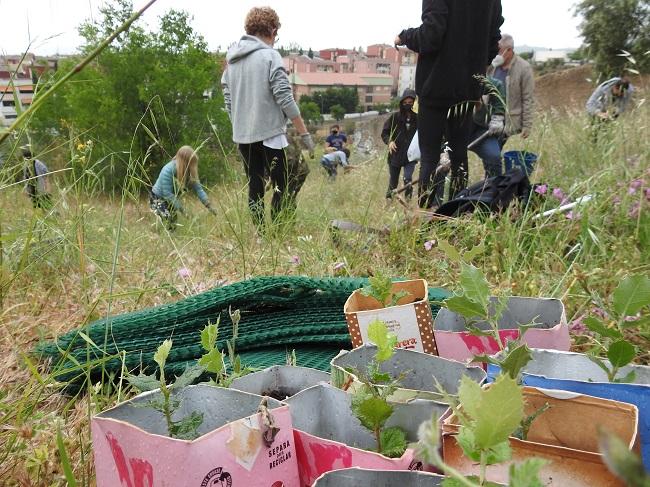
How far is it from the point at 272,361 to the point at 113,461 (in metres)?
0.59

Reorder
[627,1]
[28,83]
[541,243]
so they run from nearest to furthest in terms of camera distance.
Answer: [28,83] → [541,243] → [627,1]

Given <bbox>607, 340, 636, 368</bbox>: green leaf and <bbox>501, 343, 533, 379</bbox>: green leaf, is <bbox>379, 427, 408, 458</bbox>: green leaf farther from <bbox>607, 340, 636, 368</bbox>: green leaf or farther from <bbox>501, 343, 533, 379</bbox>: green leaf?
<bbox>607, 340, 636, 368</bbox>: green leaf

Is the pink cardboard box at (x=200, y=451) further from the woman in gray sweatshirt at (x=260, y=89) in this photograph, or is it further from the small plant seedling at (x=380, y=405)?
the woman in gray sweatshirt at (x=260, y=89)

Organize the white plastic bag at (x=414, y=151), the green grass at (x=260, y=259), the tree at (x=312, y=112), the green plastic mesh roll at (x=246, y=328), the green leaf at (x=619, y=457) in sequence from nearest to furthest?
the green leaf at (x=619, y=457)
the green plastic mesh roll at (x=246, y=328)
the green grass at (x=260, y=259)
the white plastic bag at (x=414, y=151)
the tree at (x=312, y=112)

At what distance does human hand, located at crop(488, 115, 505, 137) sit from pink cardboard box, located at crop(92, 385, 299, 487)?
3.26 meters

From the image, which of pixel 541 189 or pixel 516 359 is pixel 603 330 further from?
pixel 541 189

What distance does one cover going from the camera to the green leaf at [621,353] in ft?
2.24

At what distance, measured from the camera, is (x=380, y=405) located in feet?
2.06

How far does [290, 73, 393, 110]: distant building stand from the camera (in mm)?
33375

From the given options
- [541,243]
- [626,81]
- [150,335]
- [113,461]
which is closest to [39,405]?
[150,335]

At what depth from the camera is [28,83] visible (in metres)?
1.14

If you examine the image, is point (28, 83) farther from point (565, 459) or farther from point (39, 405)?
point (565, 459)

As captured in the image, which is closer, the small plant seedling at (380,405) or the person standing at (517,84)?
the small plant seedling at (380,405)

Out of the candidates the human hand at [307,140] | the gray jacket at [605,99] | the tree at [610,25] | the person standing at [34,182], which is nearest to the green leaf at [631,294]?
the person standing at [34,182]
